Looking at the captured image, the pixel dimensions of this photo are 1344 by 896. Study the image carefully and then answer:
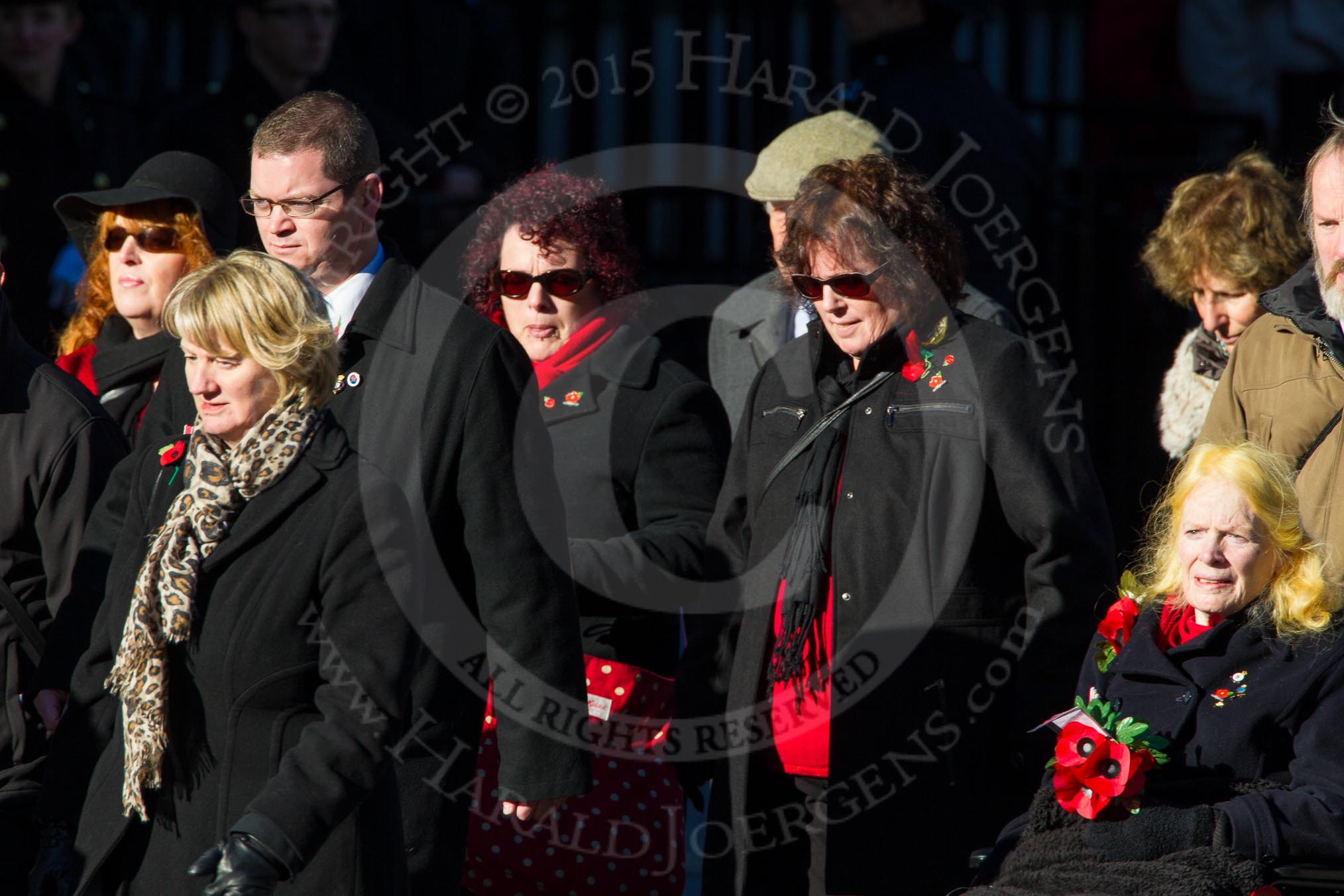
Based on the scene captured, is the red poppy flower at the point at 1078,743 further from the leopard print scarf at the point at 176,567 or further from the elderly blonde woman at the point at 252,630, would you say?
the leopard print scarf at the point at 176,567

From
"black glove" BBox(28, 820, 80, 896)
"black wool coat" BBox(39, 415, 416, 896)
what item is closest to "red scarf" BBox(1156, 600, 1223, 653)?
"black wool coat" BBox(39, 415, 416, 896)

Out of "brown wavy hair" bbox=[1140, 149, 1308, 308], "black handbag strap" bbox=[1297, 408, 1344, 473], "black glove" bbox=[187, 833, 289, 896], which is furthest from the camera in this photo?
"brown wavy hair" bbox=[1140, 149, 1308, 308]

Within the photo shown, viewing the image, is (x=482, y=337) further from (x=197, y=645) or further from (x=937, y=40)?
(x=937, y=40)

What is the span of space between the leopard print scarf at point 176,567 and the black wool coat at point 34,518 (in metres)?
0.89

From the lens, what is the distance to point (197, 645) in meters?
3.18

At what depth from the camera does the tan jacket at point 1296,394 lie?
149 inches

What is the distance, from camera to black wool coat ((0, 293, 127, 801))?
4031mm

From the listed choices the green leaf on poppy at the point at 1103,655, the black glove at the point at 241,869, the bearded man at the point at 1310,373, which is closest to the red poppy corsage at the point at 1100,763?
the green leaf on poppy at the point at 1103,655

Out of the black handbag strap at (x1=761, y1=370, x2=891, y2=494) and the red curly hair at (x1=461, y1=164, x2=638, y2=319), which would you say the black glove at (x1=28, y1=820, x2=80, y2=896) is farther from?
the red curly hair at (x1=461, y1=164, x2=638, y2=319)

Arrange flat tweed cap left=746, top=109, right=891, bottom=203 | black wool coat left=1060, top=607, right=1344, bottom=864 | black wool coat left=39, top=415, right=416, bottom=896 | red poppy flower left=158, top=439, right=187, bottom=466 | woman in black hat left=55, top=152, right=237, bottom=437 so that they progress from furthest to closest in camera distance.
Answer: flat tweed cap left=746, top=109, right=891, bottom=203, woman in black hat left=55, top=152, right=237, bottom=437, red poppy flower left=158, top=439, right=187, bottom=466, black wool coat left=1060, top=607, right=1344, bottom=864, black wool coat left=39, top=415, right=416, bottom=896

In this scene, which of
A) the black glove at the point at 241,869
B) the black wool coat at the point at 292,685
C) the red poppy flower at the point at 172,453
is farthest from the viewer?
the red poppy flower at the point at 172,453

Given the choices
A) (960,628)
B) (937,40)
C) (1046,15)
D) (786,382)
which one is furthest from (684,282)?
(960,628)

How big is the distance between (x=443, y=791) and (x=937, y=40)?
139 inches

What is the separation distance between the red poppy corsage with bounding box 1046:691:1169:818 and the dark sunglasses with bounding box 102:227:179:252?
2803 mm
